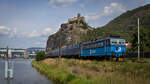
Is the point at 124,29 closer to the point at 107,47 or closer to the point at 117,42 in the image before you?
the point at 117,42

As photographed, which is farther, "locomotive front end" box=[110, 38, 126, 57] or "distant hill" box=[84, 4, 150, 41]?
"distant hill" box=[84, 4, 150, 41]

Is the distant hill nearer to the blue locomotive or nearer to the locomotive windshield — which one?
the blue locomotive

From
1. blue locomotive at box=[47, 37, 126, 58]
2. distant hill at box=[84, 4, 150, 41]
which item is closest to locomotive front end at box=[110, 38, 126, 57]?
blue locomotive at box=[47, 37, 126, 58]

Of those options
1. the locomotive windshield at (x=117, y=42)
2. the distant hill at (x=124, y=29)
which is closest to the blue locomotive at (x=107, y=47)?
the locomotive windshield at (x=117, y=42)

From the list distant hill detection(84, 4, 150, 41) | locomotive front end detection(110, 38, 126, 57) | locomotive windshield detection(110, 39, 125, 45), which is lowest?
locomotive front end detection(110, 38, 126, 57)

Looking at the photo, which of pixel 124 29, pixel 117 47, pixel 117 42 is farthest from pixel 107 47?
pixel 124 29

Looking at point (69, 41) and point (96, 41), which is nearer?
point (96, 41)

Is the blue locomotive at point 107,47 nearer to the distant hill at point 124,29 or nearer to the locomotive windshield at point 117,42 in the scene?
the locomotive windshield at point 117,42

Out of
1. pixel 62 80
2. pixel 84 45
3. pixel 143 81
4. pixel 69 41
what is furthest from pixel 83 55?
pixel 69 41

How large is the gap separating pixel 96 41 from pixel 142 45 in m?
13.0

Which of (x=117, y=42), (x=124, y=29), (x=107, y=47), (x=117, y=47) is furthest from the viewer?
(x=124, y=29)

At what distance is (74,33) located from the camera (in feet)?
379

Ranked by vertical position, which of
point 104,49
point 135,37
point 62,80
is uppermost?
point 135,37

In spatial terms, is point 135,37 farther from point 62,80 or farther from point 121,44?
point 62,80
